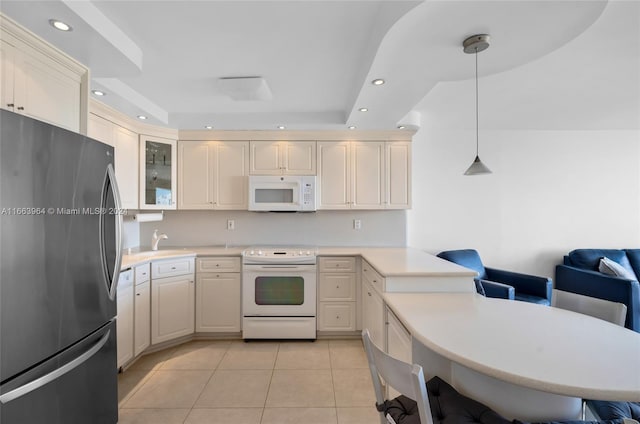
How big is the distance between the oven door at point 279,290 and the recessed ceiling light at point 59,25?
2.29 metres

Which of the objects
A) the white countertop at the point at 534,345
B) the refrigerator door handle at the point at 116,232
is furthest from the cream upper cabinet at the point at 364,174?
the refrigerator door handle at the point at 116,232

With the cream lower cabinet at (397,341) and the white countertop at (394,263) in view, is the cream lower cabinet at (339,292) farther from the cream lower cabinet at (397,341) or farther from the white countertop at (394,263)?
the cream lower cabinet at (397,341)

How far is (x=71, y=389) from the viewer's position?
1353mm

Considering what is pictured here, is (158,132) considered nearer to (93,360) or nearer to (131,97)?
(131,97)

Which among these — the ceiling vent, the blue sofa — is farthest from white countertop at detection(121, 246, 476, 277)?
the blue sofa

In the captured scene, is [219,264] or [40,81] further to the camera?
[219,264]

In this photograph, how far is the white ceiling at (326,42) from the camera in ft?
4.59

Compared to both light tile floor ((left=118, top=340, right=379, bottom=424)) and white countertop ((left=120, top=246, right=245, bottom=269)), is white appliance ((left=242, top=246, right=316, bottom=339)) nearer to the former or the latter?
light tile floor ((left=118, top=340, right=379, bottom=424))

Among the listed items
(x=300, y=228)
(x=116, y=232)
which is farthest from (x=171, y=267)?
(x=300, y=228)

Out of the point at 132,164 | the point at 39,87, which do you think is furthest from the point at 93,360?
the point at 132,164

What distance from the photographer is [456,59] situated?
178 centimetres

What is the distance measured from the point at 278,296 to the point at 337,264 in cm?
73

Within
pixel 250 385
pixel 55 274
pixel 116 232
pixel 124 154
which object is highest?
pixel 124 154

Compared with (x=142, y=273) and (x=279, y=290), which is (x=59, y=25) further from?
(x=279, y=290)
